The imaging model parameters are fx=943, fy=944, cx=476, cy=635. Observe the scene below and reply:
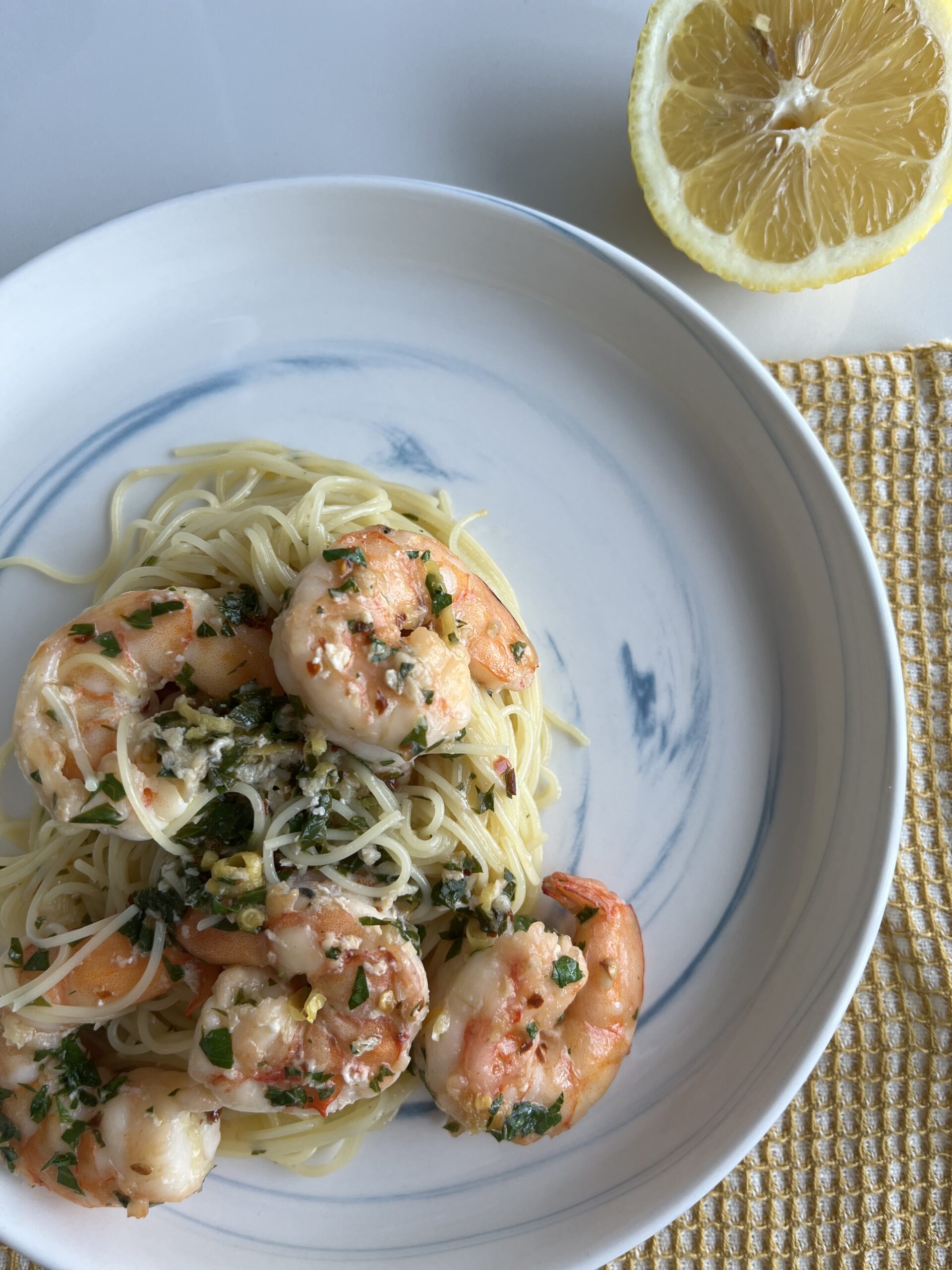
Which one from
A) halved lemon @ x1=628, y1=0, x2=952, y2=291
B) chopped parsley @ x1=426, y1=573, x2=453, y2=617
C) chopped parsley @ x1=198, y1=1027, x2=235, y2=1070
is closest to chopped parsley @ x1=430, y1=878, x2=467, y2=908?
chopped parsley @ x1=198, y1=1027, x2=235, y2=1070

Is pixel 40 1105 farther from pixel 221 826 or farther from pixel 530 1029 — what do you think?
pixel 530 1029

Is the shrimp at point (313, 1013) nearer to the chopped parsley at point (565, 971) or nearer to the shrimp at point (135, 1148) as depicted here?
the shrimp at point (135, 1148)

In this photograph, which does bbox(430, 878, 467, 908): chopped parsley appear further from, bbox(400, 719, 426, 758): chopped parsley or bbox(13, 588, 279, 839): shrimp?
bbox(13, 588, 279, 839): shrimp

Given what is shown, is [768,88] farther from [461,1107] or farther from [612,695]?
[461,1107]

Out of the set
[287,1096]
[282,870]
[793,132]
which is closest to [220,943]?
[282,870]

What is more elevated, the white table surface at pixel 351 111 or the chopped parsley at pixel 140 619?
the white table surface at pixel 351 111

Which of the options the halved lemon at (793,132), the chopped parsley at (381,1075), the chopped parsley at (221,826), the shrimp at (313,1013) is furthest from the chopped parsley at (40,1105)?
the halved lemon at (793,132)
